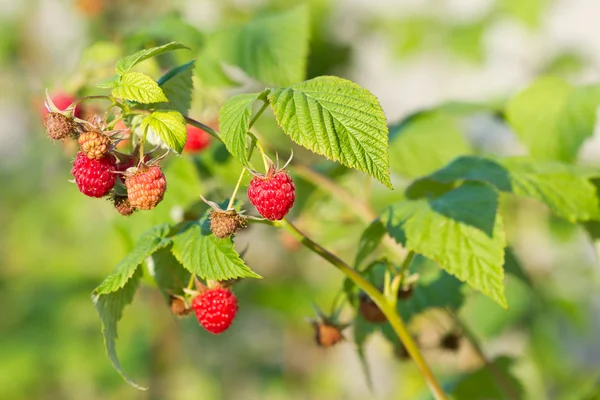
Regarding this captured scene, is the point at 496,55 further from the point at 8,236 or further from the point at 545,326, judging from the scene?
the point at 8,236

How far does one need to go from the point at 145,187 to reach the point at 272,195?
13cm

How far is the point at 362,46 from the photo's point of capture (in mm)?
3619

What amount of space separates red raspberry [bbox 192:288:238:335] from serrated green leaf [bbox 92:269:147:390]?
0.27ft

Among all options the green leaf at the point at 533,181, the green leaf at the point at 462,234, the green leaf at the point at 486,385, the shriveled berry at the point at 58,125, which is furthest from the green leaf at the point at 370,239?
the green leaf at the point at 486,385

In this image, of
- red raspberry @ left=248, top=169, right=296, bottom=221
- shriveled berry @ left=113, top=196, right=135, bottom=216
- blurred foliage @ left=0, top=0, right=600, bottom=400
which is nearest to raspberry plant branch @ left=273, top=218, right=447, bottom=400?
red raspberry @ left=248, top=169, right=296, bottom=221

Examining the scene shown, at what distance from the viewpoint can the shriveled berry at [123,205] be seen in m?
0.85

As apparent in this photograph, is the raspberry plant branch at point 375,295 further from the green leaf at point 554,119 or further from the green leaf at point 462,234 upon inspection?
the green leaf at point 554,119

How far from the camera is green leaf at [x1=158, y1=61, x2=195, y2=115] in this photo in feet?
2.98

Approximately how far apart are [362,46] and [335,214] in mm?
2085

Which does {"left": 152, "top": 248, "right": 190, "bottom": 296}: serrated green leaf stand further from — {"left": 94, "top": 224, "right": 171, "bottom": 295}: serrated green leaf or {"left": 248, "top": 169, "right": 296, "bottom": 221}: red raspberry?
{"left": 248, "top": 169, "right": 296, "bottom": 221}: red raspberry

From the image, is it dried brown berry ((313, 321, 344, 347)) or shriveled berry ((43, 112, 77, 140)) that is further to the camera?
dried brown berry ((313, 321, 344, 347))

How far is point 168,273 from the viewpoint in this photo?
95 cm

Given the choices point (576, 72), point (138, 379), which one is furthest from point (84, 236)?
point (576, 72)

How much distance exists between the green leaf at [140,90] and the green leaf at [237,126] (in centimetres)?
7
